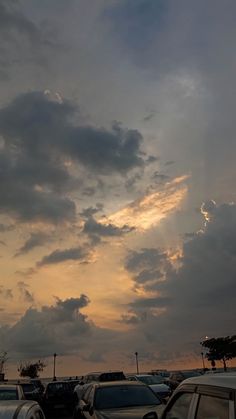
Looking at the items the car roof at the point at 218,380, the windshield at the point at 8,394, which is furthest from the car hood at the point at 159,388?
the car roof at the point at 218,380

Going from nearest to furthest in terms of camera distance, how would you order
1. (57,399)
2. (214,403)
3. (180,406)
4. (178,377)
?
(214,403), (180,406), (57,399), (178,377)

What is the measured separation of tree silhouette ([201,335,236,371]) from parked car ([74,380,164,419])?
71.2m

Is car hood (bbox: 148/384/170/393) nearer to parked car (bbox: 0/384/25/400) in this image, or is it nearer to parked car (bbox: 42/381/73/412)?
parked car (bbox: 42/381/73/412)

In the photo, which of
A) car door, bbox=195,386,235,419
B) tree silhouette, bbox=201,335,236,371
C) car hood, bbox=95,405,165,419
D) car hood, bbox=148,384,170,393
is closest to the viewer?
car door, bbox=195,386,235,419

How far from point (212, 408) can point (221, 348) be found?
265ft

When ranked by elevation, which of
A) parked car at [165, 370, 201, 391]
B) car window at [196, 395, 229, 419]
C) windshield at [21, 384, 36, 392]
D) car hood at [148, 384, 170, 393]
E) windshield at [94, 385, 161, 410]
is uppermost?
parked car at [165, 370, 201, 391]

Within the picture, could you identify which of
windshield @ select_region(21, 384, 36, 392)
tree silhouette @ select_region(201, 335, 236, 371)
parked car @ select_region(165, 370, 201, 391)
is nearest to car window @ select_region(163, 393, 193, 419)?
windshield @ select_region(21, 384, 36, 392)

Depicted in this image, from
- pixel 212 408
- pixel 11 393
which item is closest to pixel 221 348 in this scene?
pixel 11 393

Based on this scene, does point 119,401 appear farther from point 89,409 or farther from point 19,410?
point 19,410

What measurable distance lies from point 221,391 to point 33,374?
8998 cm

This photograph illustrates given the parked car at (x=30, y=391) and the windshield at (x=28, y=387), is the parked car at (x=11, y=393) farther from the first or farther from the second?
the windshield at (x=28, y=387)

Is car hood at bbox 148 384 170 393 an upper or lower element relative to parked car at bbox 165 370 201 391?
lower

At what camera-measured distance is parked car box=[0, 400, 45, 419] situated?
15.1 feet

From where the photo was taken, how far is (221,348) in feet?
263
